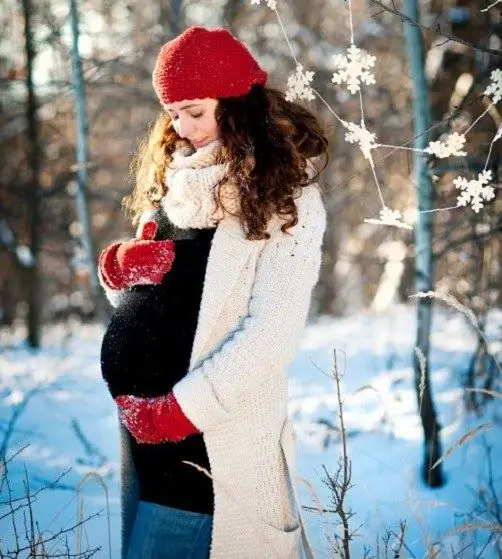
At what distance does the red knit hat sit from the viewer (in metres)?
1.75

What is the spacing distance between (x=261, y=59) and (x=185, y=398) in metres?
9.01

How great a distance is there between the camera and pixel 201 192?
1.70 meters

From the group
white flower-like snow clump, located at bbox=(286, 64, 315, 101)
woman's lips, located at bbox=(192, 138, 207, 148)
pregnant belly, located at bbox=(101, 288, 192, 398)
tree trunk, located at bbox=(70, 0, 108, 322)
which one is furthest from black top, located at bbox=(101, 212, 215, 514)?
tree trunk, located at bbox=(70, 0, 108, 322)

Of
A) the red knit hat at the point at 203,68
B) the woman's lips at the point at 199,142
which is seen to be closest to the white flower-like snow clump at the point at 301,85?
the red knit hat at the point at 203,68

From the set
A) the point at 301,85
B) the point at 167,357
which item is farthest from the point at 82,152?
the point at 167,357

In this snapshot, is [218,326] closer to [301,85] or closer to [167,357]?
[167,357]

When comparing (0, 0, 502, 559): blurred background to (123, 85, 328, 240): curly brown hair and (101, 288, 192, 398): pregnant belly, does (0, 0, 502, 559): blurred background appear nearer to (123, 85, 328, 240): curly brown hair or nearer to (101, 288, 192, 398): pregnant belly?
(123, 85, 328, 240): curly brown hair

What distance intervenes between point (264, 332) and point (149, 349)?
345 mm

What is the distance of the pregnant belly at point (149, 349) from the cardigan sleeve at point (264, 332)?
0.27 feet

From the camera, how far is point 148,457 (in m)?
1.74

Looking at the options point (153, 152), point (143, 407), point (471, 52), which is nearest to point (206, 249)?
point (143, 407)

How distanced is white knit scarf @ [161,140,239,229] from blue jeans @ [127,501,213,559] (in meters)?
0.83

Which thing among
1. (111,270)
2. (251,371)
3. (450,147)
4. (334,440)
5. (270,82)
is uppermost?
(270,82)

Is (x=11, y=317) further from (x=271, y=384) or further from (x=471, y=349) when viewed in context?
(x=271, y=384)
